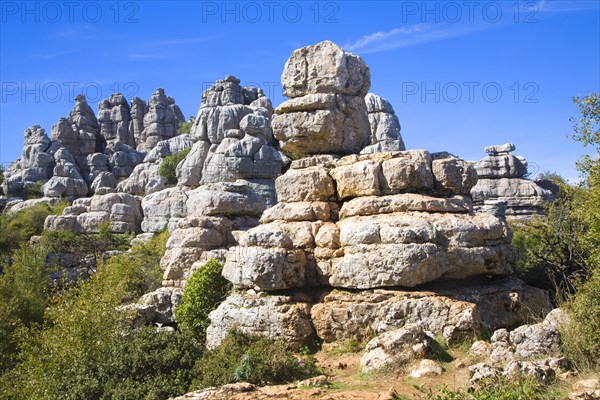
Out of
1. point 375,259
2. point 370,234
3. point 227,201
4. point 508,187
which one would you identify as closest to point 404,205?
point 370,234

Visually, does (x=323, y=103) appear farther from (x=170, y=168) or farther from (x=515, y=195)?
(x=170, y=168)

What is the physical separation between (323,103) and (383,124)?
95.9 ft

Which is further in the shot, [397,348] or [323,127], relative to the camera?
[323,127]

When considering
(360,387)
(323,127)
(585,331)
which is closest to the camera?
→ (585,331)

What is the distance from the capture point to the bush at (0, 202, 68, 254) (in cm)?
3906

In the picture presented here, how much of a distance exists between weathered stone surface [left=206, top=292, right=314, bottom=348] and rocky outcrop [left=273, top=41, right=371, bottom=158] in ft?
14.9

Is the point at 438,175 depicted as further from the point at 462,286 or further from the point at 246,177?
the point at 246,177

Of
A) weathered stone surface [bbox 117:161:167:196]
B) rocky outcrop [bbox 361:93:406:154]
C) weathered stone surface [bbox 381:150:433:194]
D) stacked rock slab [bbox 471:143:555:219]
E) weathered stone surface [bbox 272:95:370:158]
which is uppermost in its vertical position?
rocky outcrop [bbox 361:93:406:154]

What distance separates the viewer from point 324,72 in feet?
49.5

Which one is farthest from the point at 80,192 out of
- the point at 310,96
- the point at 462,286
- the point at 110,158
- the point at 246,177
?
the point at 462,286

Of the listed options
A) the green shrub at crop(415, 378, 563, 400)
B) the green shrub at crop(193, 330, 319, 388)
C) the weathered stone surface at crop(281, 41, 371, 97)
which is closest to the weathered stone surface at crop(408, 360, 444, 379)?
the green shrub at crop(415, 378, 563, 400)

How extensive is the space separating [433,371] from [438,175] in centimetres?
528

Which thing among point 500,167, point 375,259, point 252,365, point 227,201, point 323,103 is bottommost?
point 252,365

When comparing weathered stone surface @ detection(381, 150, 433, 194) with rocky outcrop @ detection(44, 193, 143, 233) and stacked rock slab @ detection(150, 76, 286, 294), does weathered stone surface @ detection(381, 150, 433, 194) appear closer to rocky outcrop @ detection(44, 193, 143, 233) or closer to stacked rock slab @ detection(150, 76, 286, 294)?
stacked rock slab @ detection(150, 76, 286, 294)
